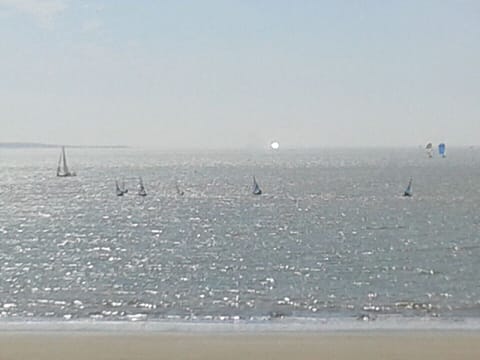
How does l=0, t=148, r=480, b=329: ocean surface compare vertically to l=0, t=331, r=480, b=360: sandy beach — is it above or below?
below

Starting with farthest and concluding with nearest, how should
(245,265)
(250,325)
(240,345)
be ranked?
1. (245,265)
2. (250,325)
3. (240,345)

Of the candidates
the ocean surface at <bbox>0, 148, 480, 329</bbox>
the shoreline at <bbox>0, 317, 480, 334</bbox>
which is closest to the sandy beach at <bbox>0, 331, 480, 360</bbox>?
the shoreline at <bbox>0, 317, 480, 334</bbox>

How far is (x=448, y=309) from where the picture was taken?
21.2m

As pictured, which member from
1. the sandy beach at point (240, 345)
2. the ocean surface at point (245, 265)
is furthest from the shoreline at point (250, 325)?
the sandy beach at point (240, 345)

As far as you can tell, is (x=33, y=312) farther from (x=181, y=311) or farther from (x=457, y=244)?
(x=457, y=244)

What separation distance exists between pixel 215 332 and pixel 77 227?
3707 cm

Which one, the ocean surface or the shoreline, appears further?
the ocean surface

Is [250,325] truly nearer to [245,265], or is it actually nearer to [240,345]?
[240,345]

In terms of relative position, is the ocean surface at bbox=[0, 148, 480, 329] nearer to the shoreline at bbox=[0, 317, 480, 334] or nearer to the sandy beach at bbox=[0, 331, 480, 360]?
the shoreline at bbox=[0, 317, 480, 334]

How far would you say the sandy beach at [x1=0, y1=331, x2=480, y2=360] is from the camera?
13.8m

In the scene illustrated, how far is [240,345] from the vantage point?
48.6ft

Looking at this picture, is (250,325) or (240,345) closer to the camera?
(240,345)

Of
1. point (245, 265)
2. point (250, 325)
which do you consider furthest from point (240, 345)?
point (245, 265)

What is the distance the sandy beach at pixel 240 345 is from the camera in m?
13.8
